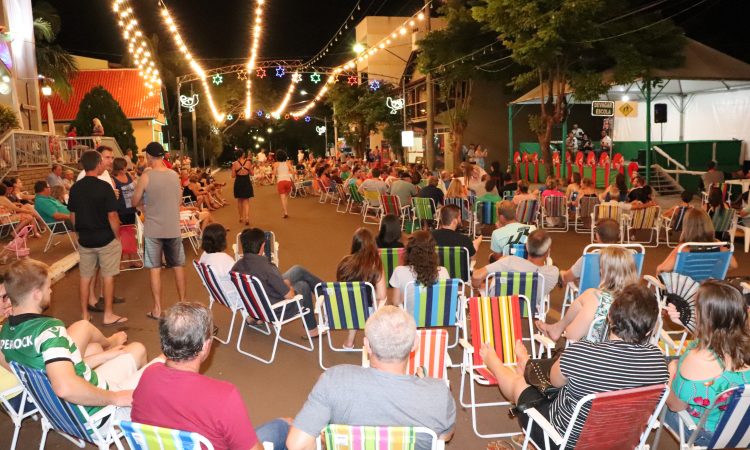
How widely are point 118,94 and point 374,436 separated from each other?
3937cm

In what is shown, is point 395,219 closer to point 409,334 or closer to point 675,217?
point 409,334

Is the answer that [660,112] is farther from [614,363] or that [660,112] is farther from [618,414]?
[618,414]

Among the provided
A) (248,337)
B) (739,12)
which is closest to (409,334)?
(248,337)

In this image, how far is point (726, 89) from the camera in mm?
22250

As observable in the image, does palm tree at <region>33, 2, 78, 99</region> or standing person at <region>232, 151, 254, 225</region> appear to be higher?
palm tree at <region>33, 2, 78, 99</region>

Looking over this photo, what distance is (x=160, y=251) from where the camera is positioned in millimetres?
7023

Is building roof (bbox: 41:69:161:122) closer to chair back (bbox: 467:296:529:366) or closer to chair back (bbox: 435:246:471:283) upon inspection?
chair back (bbox: 435:246:471:283)

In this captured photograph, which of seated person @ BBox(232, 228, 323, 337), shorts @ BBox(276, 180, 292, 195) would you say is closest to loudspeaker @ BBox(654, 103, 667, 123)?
shorts @ BBox(276, 180, 292, 195)

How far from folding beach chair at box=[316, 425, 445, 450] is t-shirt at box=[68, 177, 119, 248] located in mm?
4918

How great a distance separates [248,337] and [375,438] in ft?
14.2

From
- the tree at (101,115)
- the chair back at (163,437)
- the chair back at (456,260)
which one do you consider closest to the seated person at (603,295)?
the chair back at (456,260)

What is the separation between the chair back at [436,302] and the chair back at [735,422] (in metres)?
2.53

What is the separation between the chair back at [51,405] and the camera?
3250 millimetres

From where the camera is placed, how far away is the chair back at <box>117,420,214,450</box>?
246cm
